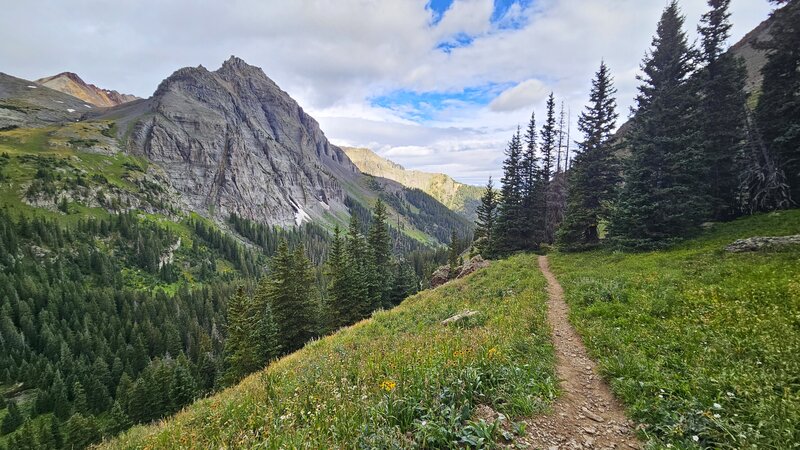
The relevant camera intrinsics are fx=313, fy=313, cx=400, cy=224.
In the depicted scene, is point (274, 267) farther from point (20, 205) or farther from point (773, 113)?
point (20, 205)

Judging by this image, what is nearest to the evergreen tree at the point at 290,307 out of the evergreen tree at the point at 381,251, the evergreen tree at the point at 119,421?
the evergreen tree at the point at 381,251

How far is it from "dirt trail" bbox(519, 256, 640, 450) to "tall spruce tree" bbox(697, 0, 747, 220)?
27699 millimetres

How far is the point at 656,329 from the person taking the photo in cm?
954

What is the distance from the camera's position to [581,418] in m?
5.98

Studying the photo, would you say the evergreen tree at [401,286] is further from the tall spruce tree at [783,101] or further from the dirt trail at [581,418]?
the dirt trail at [581,418]

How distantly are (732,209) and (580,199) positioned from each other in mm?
11226

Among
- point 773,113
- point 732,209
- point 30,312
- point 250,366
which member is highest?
point 773,113

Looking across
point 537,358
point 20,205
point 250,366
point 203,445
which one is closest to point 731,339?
point 537,358

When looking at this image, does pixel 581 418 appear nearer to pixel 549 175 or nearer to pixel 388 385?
pixel 388 385

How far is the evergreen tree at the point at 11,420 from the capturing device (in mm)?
54219

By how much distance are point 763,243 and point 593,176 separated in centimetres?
1738

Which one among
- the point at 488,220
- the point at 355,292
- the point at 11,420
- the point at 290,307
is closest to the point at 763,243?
the point at 355,292

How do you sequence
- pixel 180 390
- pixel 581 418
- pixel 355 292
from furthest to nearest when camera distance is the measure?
pixel 180 390, pixel 355 292, pixel 581 418

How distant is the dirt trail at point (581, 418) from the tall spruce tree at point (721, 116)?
27699mm
